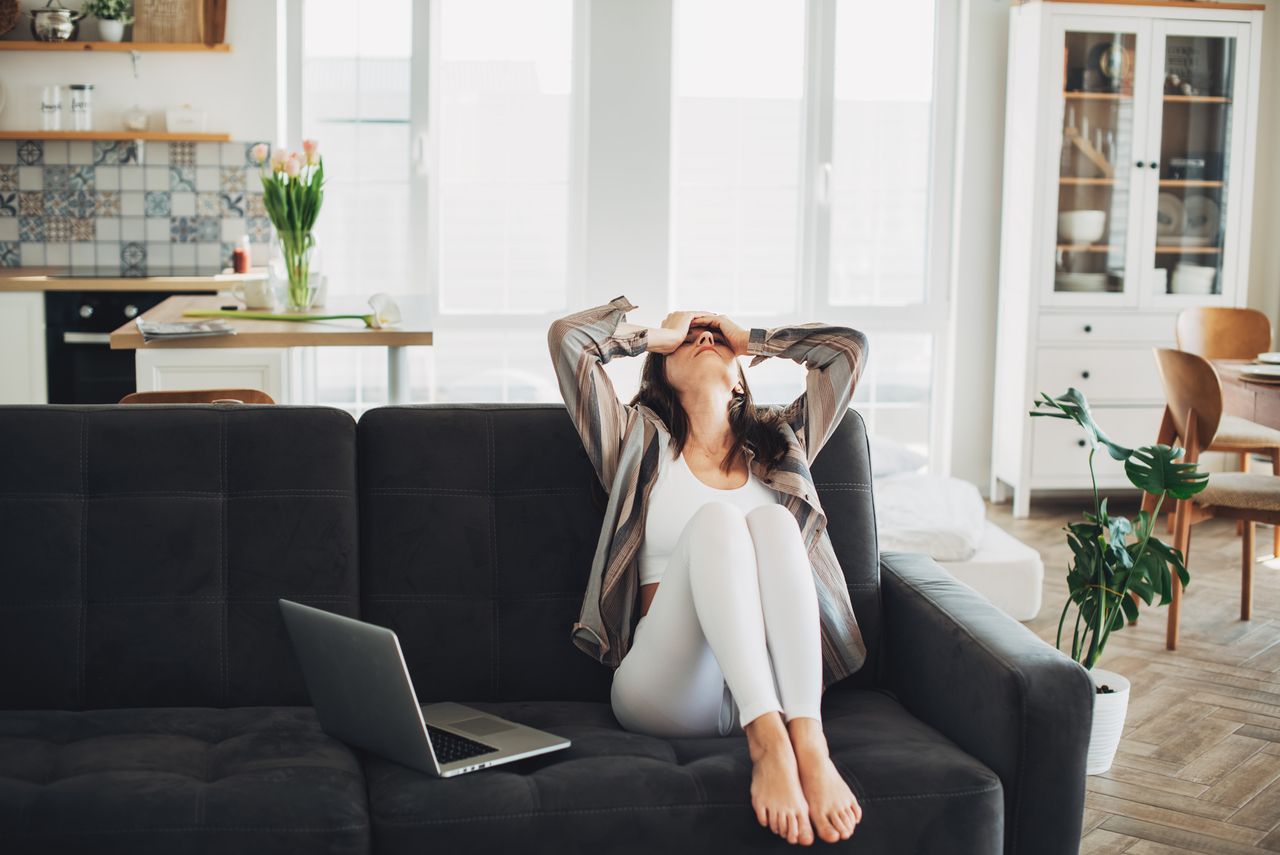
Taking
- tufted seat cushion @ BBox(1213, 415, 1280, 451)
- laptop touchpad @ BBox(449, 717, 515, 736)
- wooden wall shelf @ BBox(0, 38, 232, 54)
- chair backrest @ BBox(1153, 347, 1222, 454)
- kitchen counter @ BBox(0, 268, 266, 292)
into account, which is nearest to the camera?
laptop touchpad @ BBox(449, 717, 515, 736)

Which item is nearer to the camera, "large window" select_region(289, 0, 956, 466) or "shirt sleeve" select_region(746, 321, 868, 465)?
"shirt sleeve" select_region(746, 321, 868, 465)

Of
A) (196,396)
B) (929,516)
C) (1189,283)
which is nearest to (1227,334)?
(1189,283)

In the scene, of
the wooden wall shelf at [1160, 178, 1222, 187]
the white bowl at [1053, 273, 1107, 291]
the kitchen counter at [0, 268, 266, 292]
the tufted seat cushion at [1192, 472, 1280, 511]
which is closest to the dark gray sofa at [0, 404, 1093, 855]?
the tufted seat cushion at [1192, 472, 1280, 511]

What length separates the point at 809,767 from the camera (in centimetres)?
181

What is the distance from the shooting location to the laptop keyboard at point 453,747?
1.89 meters

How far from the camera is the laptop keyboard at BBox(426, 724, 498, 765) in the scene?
74.5 inches

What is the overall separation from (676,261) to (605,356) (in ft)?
10.7

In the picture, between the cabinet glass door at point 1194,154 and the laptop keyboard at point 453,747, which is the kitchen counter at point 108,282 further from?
the cabinet glass door at point 1194,154

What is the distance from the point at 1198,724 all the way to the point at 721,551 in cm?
177

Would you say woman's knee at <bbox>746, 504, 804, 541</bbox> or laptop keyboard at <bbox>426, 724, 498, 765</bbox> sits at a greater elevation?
woman's knee at <bbox>746, 504, 804, 541</bbox>

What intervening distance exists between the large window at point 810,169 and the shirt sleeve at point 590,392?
326 centimetres

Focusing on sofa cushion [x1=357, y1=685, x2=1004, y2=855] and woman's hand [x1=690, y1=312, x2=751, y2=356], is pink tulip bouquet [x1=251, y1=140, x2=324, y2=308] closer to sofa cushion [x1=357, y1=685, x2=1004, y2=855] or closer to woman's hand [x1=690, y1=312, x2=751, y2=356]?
woman's hand [x1=690, y1=312, x2=751, y2=356]

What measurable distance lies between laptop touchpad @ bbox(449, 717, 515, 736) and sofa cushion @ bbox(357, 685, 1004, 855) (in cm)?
10

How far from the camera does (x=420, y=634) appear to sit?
2.24 m
